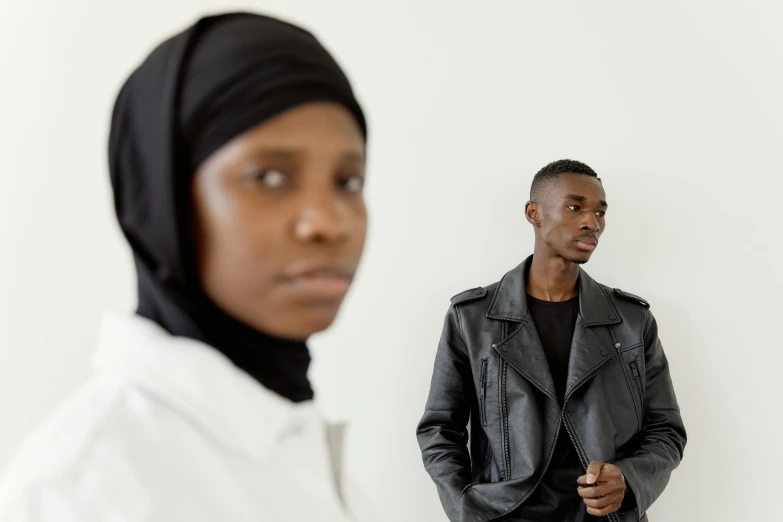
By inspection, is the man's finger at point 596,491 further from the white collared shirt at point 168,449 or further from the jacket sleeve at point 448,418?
the white collared shirt at point 168,449

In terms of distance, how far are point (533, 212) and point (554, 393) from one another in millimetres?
533

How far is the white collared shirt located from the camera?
0.39 metres

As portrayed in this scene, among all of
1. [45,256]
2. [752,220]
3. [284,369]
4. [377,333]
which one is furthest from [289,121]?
[752,220]

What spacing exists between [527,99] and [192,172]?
5.99ft

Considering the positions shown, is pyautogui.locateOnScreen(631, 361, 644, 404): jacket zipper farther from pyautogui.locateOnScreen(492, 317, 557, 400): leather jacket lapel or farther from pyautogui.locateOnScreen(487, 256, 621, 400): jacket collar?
pyautogui.locateOnScreen(492, 317, 557, 400): leather jacket lapel

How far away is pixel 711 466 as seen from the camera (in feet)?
6.89

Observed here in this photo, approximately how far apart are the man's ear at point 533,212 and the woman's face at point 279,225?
4.85 ft

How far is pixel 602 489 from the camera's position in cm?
154

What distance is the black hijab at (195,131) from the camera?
476 millimetres

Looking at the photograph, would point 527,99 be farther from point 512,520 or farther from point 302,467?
point 302,467

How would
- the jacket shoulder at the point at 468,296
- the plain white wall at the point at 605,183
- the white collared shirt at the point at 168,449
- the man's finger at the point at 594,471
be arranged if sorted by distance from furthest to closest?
the plain white wall at the point at 605,183 < the jacket shoulder at the point at 468,296 < the man's finger at the point at 594,471 < the white collared shirt at the point at 168,449

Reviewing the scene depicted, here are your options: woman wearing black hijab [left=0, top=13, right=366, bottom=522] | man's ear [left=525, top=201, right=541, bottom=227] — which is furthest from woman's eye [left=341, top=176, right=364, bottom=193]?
man's ear [left=525, top=201, right=541, bottom=227]

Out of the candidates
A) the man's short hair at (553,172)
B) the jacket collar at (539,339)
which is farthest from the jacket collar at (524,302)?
the man's short hair at (553,172)

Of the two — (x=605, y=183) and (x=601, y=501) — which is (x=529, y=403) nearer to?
(x=601, y=501)
